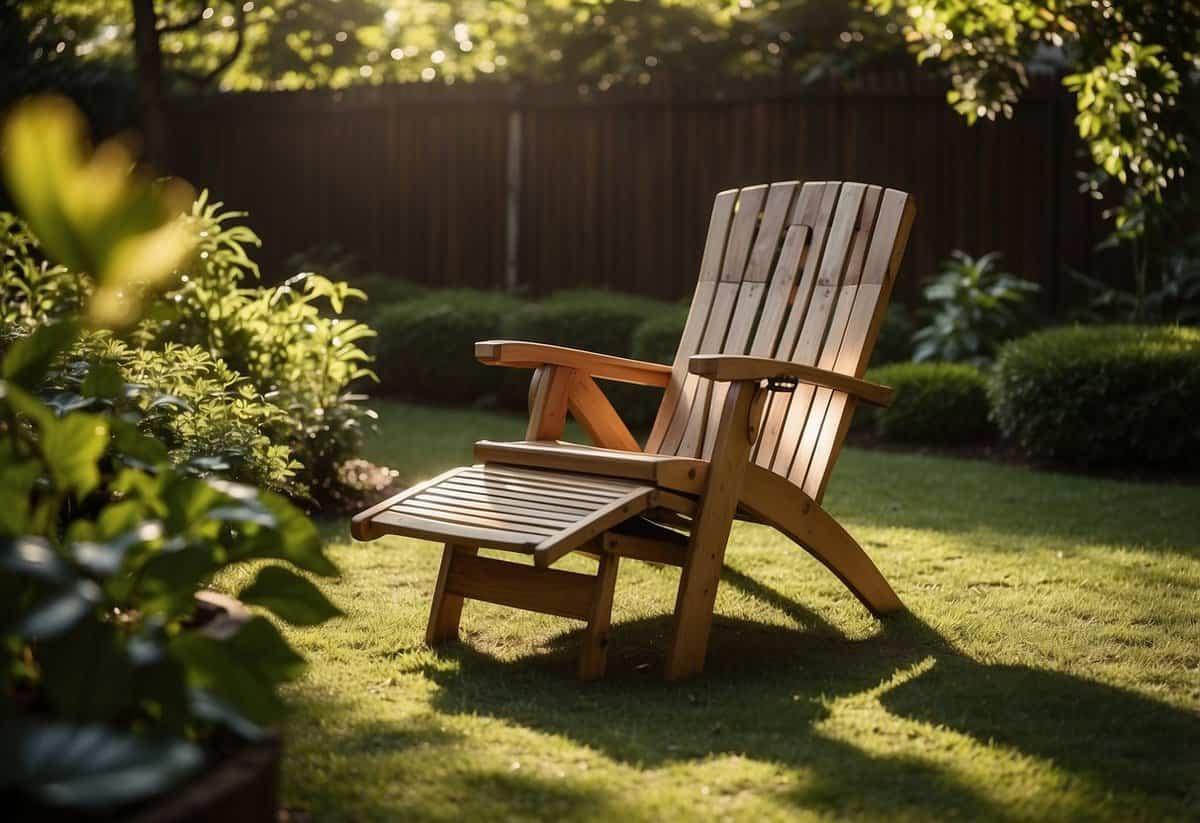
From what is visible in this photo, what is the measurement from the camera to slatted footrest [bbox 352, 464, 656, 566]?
8.55ft

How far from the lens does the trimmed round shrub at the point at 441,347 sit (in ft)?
25.1

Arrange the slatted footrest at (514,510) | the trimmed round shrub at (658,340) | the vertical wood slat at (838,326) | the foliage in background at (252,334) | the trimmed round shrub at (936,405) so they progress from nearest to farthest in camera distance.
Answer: the slatted footrest at (514,510) → the vertical wood slat at (838,326) → the foliage in background at (252,334) → the trimmed round shrub at (936,405) → the trimmed round shrub at (658,340)

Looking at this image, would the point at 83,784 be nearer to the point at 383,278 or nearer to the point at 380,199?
the point at 383,278

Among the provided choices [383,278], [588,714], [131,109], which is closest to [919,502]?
[588,714]

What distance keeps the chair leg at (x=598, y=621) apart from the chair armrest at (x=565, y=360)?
2.23 feet

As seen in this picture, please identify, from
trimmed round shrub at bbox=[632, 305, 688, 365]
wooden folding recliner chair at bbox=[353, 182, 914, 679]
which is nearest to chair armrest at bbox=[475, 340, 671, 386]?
wooden folding recliner chair at bbox=[353, 182, 914, 679]

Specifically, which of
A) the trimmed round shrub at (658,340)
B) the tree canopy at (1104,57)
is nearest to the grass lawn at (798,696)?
the tree canopy at (1104,57)

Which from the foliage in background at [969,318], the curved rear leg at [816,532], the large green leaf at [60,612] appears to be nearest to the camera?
the large green leaf at [60,612]

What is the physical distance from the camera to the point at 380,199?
33.2ft

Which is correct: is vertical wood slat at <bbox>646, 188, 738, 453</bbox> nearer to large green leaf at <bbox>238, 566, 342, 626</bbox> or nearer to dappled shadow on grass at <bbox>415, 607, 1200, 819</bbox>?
dappled shadow on grass at <bbox>415, 607, 1200, 819</bbox>

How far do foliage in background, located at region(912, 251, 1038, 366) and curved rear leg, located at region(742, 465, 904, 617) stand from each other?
12.7 feet

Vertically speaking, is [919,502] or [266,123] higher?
[266,123]

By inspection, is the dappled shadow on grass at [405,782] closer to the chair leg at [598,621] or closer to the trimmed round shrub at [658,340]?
the chair leg at [598,621]

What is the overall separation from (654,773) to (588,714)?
370 millimetres
